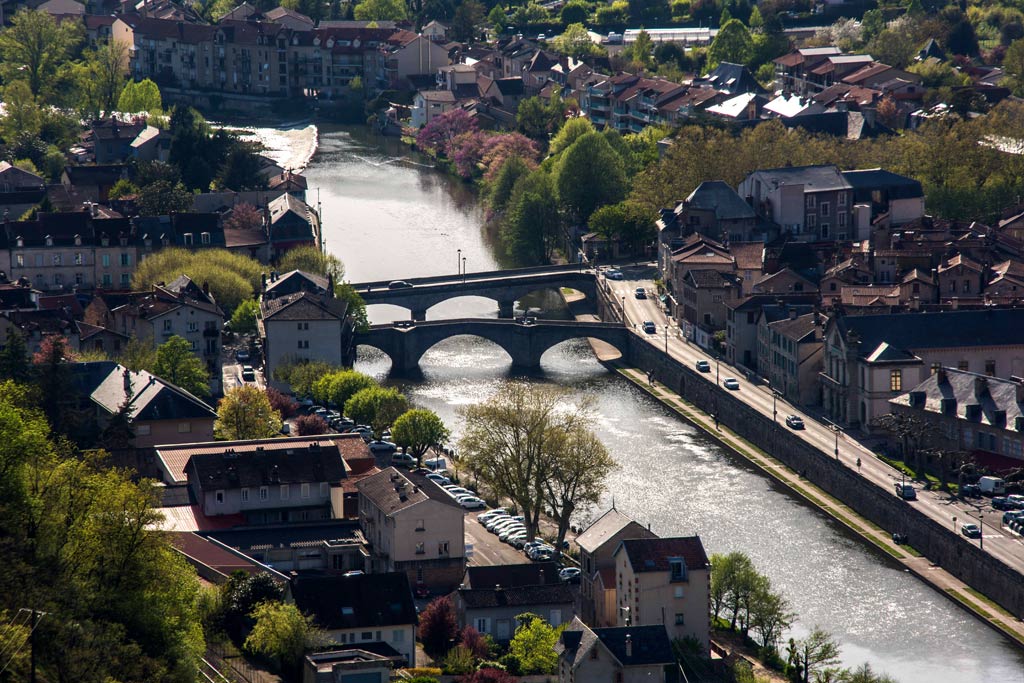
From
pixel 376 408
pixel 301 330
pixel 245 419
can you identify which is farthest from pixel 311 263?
pixel 245 419

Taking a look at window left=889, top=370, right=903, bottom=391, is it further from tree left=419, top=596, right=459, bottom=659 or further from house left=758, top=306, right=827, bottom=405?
tree left=419, top=596, right=459, bottom=659

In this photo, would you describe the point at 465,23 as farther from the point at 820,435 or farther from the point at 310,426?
the point at 310,426

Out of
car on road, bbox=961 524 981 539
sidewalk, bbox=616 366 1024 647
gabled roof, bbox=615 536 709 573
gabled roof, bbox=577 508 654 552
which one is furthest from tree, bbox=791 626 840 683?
car on road, bbox=961 524 981 539

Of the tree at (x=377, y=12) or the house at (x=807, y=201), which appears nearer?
the house at (x=807, y=201)

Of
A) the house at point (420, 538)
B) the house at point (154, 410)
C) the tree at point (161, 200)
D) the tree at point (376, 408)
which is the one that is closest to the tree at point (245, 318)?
the tree at point (376, 408)

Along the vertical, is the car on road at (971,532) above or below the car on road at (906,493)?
below

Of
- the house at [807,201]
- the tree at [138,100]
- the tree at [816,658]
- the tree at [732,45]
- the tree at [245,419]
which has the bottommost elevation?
the tree at [816,658]

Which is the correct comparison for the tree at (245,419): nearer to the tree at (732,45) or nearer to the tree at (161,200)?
the tree at (161,200)
